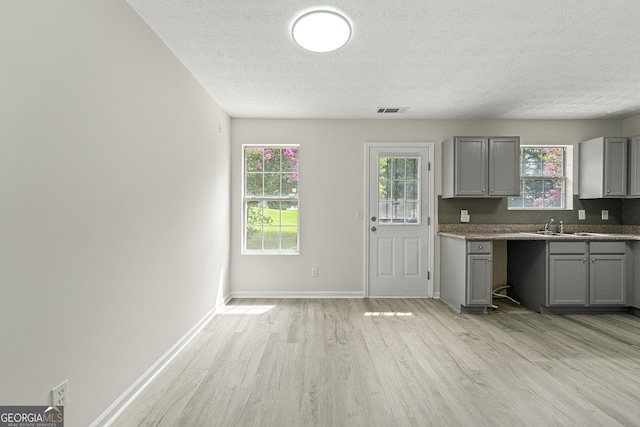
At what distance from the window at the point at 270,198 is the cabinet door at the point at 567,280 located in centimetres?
317

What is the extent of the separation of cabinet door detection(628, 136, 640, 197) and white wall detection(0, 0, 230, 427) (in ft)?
17.2

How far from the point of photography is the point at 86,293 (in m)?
1.69

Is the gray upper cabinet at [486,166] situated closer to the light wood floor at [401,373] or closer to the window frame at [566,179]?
the window frame at [566,179]

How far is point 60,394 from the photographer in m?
1.53

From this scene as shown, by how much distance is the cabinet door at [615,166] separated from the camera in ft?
13.8

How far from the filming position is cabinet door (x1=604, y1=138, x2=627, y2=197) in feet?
13.8

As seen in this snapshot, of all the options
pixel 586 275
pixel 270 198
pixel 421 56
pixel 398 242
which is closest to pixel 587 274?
pixel 586 275

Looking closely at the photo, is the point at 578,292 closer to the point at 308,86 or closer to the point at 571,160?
the point at 571,160

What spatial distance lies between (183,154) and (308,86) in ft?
4.69

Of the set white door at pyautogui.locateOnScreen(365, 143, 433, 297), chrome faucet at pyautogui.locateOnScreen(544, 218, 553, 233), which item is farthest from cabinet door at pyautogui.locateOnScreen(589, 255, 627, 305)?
white door at pyautogui.locateOnScreen(365, 143, 433, 297)

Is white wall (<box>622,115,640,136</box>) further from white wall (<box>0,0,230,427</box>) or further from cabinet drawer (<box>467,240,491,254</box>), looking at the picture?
white wall (<box>0,0,230,427</box>)

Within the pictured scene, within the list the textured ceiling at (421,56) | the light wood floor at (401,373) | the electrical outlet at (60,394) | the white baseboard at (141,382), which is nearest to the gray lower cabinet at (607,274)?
the light wood floor at (401,373)

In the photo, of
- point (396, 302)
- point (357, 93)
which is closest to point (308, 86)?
point (357, 93)

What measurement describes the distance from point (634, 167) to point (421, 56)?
343cm
